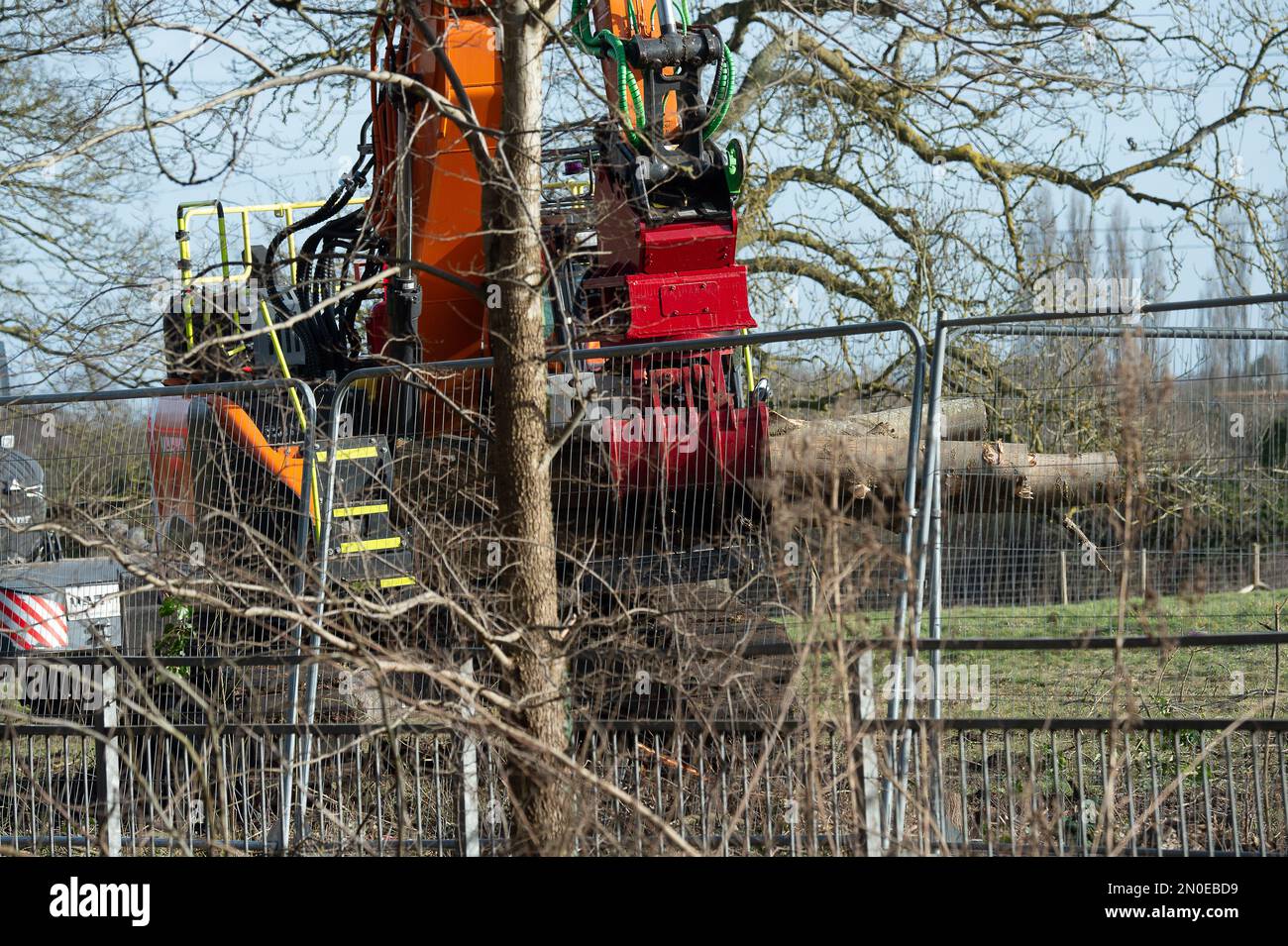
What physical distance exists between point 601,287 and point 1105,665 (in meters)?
3.95

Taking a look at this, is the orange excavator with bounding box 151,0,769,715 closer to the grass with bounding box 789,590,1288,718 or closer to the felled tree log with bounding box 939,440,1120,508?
the felled tree log with bounding box 939,440,1120,508

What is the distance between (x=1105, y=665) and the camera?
873cm

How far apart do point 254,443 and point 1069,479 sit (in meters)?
4.79

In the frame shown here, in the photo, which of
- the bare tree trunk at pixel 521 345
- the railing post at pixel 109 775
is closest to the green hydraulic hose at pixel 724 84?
the bare tree trunk at pixel 521 345

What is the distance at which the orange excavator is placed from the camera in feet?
24.4

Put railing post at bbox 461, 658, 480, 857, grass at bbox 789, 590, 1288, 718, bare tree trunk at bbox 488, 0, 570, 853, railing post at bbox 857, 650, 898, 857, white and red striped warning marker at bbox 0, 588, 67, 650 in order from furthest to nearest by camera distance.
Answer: white and red striped warning marker at bbox 0, 588, 67, 650, grass at bbox 789, 590, 1288, 718, bare tree trunk at bbox 488, 0, 570, 853, railing post at bbox 461, 658, 480, 857, railing post at bbox 857, 650, 898, 857

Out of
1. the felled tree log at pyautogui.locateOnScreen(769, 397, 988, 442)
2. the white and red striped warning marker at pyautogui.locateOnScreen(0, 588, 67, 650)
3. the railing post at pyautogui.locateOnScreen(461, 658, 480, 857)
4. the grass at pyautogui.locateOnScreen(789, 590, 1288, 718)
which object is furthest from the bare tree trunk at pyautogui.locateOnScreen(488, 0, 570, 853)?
the white and red striped warning marker at pyautogui.locateOnScreen(0, 588, 67, 650)

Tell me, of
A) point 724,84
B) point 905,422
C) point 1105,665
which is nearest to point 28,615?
point 724,84

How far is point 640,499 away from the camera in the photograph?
7.52 metres

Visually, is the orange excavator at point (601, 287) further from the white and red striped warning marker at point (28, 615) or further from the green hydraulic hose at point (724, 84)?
the white and red striped warning marker at point (28, 615)

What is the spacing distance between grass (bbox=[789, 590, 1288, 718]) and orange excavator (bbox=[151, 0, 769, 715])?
140cm

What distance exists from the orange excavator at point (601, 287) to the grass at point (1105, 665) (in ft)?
4.59
